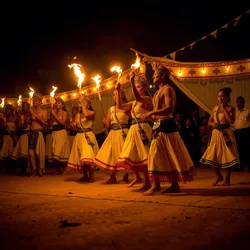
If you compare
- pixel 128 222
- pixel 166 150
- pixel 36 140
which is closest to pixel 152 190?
pixel 166 150

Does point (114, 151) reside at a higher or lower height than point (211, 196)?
higher

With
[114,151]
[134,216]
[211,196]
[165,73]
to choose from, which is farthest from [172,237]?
[114,151]

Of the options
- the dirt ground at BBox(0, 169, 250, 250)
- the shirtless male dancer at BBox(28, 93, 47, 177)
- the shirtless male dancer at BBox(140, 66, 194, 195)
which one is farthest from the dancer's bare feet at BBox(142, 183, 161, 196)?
the shirtless male dancer at BBox(28, 93, 47, 177)

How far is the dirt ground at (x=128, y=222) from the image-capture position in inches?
97.3

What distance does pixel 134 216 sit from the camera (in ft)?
11.0

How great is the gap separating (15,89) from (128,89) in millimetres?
9401

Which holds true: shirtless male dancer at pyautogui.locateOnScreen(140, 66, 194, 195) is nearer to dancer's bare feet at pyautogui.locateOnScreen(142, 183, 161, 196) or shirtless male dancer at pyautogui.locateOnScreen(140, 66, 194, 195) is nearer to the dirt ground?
dancer's bare feet at pyautogui.locateOnScreen(142, 183, 161, 196)

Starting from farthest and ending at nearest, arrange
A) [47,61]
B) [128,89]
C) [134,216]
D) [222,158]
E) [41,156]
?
1. [47,61]
2. [128,89]
3. [41,156]
4. [222,158]
5. [134,216]

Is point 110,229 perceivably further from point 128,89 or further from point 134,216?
point 128,89

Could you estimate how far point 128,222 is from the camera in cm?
311

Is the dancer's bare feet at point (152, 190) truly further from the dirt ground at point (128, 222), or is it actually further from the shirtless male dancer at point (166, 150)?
the dirt ground at point (128, 222)

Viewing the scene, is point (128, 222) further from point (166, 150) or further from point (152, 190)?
point (166, 150)

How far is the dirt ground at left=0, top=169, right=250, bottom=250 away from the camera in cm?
247

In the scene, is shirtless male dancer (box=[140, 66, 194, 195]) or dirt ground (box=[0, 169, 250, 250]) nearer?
dirt ground (box=[0, 169, 250, 250])
